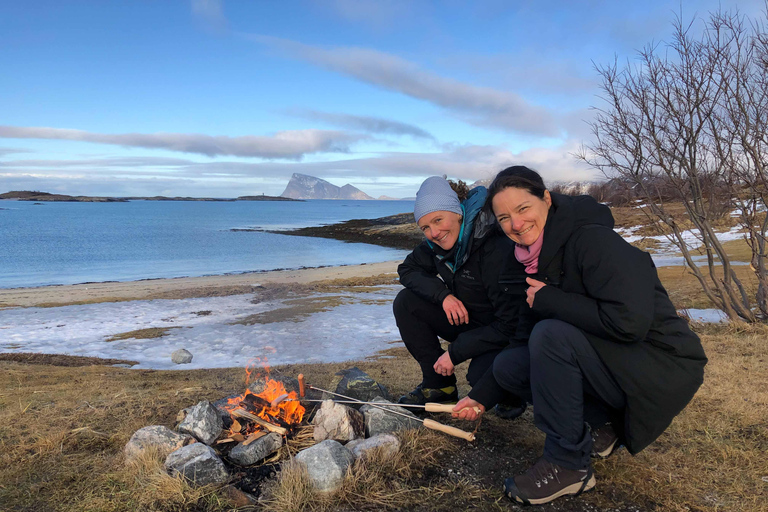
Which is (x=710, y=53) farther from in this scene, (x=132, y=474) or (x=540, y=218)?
(x=132, y=474)

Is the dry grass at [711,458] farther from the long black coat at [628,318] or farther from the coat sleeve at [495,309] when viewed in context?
the coat sleeve at [495,309]

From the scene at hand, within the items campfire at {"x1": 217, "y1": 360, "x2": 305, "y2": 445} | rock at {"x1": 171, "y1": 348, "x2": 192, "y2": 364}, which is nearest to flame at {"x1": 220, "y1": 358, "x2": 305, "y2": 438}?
campfire at {"x1": 217, "y1": 360, "x2": 305, "y2": 445}

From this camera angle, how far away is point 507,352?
10.6ft

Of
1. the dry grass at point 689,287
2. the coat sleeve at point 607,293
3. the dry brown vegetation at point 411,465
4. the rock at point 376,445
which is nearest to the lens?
the coat sleeve at point 607,293

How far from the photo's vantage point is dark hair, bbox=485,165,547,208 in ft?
9.48

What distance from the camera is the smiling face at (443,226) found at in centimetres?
366

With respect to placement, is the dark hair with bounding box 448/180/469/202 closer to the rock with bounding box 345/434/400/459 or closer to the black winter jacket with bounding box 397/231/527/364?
the black winter jacket with bounding box 397/231/527/364

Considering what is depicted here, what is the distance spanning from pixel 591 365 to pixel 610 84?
234 inches

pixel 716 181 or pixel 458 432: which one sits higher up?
pixel 716 181

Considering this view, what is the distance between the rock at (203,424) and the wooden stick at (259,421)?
154 millimetres

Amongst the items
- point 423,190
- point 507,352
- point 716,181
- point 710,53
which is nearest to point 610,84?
point 710,53

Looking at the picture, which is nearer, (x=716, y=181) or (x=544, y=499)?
(x=544, y=499)

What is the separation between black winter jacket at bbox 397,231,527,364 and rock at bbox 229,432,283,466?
151cm

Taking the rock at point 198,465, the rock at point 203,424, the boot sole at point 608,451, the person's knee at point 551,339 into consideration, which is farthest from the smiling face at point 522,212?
the rock at point 203,424
